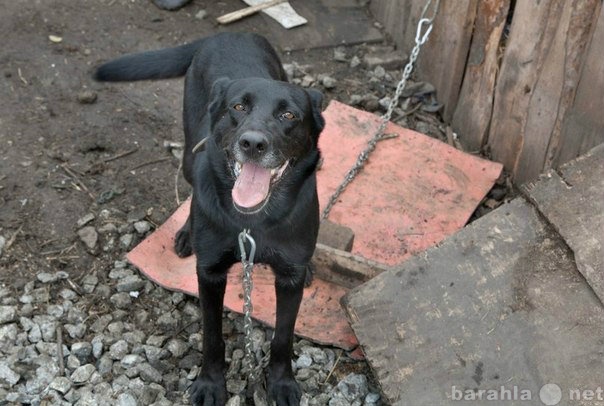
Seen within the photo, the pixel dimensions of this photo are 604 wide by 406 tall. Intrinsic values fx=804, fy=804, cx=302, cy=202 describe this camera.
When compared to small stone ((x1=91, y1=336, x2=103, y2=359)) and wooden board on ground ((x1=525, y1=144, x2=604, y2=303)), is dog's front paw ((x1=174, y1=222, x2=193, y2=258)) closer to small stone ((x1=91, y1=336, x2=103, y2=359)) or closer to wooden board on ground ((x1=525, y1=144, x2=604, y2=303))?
small stone ((x1=91, y1=336, x2=103, y2=359))

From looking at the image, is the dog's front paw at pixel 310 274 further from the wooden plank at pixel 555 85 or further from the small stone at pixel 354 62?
the small stone at pixel 354 62

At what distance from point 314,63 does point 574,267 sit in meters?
2.91

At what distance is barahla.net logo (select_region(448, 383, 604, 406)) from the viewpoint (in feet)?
10.4

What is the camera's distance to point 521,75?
15.1 ft

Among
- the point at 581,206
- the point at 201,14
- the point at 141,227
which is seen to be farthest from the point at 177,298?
the point at 201,14

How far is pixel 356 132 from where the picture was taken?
5059mm

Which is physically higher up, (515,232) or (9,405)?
(515,232)

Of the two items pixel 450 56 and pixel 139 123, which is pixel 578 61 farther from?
pixel 139 123

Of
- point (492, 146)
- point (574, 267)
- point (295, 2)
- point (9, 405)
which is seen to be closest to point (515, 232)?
point (574, 267)

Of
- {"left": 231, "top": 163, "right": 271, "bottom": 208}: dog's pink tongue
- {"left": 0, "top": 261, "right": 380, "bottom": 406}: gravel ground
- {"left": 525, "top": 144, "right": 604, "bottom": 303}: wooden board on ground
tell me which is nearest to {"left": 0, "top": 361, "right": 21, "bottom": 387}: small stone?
{"left": 0, "top": 261, "right": 380, "bottom": 406}: gravel ground

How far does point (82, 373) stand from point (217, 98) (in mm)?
1352

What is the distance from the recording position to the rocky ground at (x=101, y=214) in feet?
11.7

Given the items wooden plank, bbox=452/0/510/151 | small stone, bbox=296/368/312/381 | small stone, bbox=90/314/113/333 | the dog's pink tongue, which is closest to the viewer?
the dog's pink tongue

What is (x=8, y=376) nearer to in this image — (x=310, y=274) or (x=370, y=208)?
(x=310, y=274)
